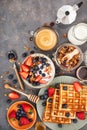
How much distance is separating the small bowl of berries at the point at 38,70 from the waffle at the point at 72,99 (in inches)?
5.0

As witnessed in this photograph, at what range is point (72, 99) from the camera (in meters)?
3.62

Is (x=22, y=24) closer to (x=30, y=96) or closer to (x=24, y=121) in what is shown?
(x=30, y=96)

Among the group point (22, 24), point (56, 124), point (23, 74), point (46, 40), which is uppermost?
point (22, 24)

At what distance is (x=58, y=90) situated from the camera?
367cm

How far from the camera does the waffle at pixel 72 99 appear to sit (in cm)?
360

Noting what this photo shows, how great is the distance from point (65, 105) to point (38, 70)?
30cm

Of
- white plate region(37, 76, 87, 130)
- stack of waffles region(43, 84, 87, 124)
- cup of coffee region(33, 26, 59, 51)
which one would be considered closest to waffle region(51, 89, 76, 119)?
stack of waffles region(43, 84, 87, 124)

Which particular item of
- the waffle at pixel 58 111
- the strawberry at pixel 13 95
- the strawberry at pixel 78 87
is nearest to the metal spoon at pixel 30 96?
the strawberry at pixel 13 95

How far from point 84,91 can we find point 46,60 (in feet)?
1.07

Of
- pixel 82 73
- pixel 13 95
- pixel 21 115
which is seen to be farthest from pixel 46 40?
pixel 21 115

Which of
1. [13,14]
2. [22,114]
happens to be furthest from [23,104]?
[13,14]

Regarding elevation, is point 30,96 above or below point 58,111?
above

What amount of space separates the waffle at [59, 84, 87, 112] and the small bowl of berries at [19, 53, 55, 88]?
13 cm

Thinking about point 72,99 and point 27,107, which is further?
point 27,107
